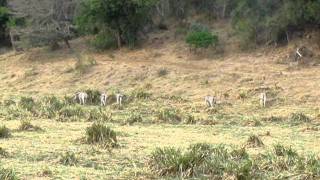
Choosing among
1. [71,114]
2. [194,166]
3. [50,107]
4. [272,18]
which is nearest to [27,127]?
[71,114]

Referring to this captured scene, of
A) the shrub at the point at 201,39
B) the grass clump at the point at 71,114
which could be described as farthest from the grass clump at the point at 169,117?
the shrub at the point at 201,39

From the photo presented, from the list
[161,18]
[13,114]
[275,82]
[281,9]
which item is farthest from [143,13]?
[13,114]

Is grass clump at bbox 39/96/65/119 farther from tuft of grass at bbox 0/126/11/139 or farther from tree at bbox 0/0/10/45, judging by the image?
tree at bbox 0/0/10/45

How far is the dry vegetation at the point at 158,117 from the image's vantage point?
457 inches

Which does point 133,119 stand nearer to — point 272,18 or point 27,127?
point 27,127

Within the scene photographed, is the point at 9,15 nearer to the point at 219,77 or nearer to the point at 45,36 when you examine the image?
the point at 45,36

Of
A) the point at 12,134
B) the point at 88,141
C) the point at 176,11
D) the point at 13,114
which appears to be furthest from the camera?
the point at 176,11

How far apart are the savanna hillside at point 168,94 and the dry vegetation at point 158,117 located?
4cm

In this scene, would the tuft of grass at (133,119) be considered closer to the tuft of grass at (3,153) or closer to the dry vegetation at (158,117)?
the dry vegetation at (158,117)

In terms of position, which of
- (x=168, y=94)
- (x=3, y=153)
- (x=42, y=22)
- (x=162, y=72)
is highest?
(x=3, y=153)

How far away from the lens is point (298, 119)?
21.1m

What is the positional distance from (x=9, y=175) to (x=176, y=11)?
29530 mm

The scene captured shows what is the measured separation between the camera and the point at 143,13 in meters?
35.3

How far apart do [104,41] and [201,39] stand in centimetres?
612
